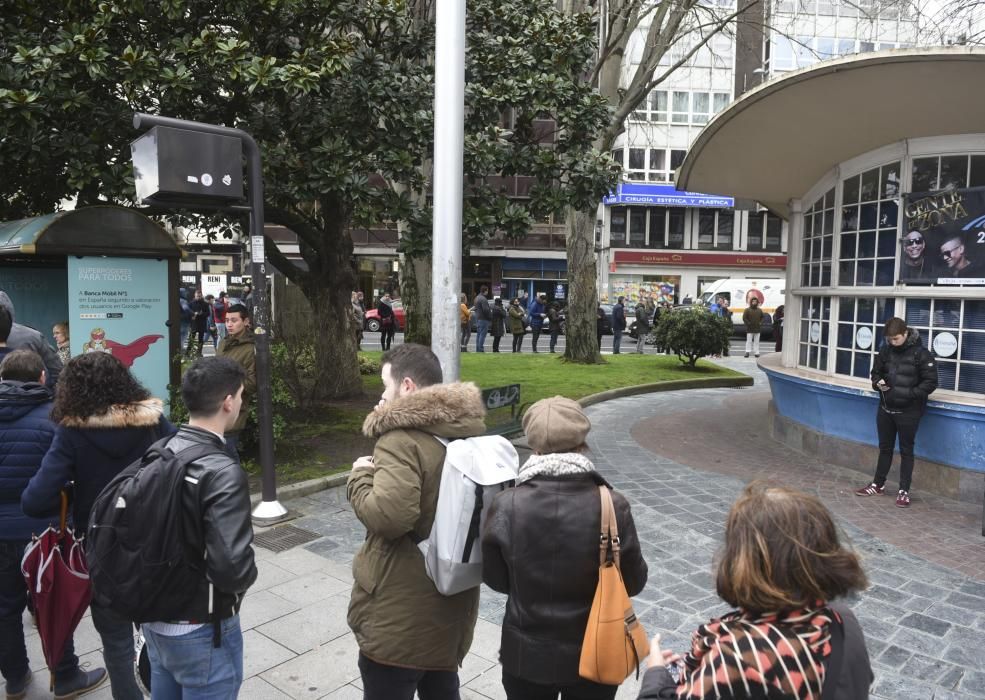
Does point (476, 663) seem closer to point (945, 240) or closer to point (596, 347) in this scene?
point (945, 240)

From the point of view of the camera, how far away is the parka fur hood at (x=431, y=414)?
247 centimetres

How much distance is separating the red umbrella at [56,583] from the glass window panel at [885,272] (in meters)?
7.76

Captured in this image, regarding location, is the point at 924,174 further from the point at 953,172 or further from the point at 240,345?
the point at 240,345

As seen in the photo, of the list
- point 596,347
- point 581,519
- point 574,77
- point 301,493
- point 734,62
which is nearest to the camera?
point 581,519

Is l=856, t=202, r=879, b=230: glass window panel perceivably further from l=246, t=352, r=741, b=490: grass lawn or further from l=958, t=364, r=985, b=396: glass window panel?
l=246, t=352, r=741, b=490: grass lawn

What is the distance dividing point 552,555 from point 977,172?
6.99 metres

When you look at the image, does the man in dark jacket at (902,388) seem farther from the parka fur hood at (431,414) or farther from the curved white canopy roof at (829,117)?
the parka fur hood at (431,414)

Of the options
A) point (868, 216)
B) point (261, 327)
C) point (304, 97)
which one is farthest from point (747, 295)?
point (261, 327)

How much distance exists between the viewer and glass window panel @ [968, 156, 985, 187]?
22.8 ft

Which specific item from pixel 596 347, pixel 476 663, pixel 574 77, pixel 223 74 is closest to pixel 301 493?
pixel 476 663

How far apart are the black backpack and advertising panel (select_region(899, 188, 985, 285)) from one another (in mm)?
7251

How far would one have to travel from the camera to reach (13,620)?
3.34m

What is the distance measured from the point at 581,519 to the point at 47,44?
7.48m

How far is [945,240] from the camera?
702cm
